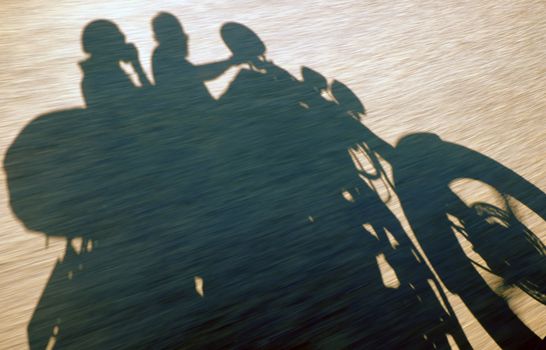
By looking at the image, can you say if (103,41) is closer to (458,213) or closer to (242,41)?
(242,41)

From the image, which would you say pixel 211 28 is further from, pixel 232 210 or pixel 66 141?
pixel 232 210

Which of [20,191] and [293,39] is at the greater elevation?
[293,39]

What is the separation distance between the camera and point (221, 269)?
139cm

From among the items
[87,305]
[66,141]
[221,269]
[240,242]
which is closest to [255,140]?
→ [240,242]

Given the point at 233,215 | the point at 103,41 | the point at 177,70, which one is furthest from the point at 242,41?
the point at 233,215

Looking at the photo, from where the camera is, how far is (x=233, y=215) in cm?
155

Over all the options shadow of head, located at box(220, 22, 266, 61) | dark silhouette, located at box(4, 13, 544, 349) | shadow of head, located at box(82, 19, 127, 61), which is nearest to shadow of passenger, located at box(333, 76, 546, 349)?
dark silhouette, located at box(4, 13, 544, 349)

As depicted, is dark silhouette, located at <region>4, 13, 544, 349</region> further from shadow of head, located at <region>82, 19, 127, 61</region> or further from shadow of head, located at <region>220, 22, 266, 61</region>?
shadow of head, located at <region>220, 22, 266, 61</region>

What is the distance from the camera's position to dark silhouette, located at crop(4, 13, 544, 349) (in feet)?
4.17

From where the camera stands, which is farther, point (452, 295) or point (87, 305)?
point (452, 295)

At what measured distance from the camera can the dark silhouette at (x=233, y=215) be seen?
1270 millimetres

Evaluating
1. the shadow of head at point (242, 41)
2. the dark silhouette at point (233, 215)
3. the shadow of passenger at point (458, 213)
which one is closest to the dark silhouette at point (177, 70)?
the dark silhouette at point (233, 215)

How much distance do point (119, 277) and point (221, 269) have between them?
15.7 inches

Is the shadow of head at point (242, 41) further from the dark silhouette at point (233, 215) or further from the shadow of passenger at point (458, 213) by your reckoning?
the shadow of passenger at point (458, 213)
